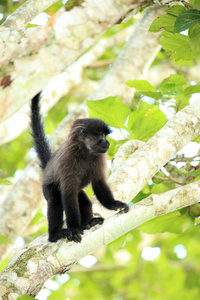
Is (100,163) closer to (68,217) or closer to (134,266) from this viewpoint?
(68,217)

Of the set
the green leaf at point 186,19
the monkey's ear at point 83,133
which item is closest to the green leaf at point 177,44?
the green leaf at point 186,19

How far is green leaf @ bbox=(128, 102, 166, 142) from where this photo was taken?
Answer: 3.93 m

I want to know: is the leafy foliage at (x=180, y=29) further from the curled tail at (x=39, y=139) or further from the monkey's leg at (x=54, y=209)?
the monkey's leg at (x=54, y=209)

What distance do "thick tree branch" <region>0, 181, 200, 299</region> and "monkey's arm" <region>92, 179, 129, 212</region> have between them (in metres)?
0.58

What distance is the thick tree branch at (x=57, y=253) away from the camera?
2.39 meters

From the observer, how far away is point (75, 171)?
381cm

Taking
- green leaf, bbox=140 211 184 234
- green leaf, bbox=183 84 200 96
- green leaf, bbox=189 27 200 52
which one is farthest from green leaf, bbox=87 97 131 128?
green leaf, bbox=140 211 184 234

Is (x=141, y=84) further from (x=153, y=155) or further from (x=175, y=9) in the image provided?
(x=153, y=155)

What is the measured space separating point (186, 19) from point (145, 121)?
4.30 feet

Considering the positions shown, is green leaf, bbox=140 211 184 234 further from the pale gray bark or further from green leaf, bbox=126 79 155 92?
the pale gray bark

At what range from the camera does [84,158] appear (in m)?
4.05

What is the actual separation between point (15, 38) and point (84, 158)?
1.95 metres

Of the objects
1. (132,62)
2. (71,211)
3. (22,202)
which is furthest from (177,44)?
(22,202)

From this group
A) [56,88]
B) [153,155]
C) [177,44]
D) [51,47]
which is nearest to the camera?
[51,47]
